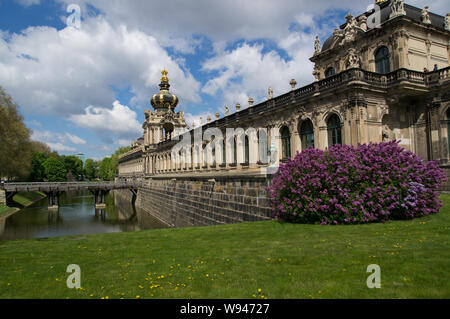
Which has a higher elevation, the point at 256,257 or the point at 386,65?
the point at 386,65

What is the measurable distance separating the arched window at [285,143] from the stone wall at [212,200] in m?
7.30

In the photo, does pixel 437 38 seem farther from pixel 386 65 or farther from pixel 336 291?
pixel 336 291

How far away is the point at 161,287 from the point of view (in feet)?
16.8

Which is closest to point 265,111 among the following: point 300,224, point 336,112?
point 336,112

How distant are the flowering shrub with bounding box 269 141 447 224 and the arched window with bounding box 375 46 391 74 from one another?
12.7 meters

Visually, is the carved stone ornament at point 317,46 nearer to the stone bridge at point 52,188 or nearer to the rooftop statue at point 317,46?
the rooftop statue at point 317,46

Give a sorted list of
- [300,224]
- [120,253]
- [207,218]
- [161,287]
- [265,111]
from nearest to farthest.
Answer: [161,287] < [120,253] < [300,224] < [207,218] < [265,111]

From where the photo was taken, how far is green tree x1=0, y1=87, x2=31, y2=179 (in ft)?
119

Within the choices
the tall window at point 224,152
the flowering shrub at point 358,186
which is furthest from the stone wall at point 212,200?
the tall window at point 224,152

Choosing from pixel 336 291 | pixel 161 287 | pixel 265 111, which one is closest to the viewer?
pixel 336 291

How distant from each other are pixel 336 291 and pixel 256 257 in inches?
91.5

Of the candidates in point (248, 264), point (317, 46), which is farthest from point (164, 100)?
point (248, 264)

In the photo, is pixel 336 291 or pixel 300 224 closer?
pixel 336 291

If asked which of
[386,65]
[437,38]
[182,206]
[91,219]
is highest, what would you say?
[437,38]
